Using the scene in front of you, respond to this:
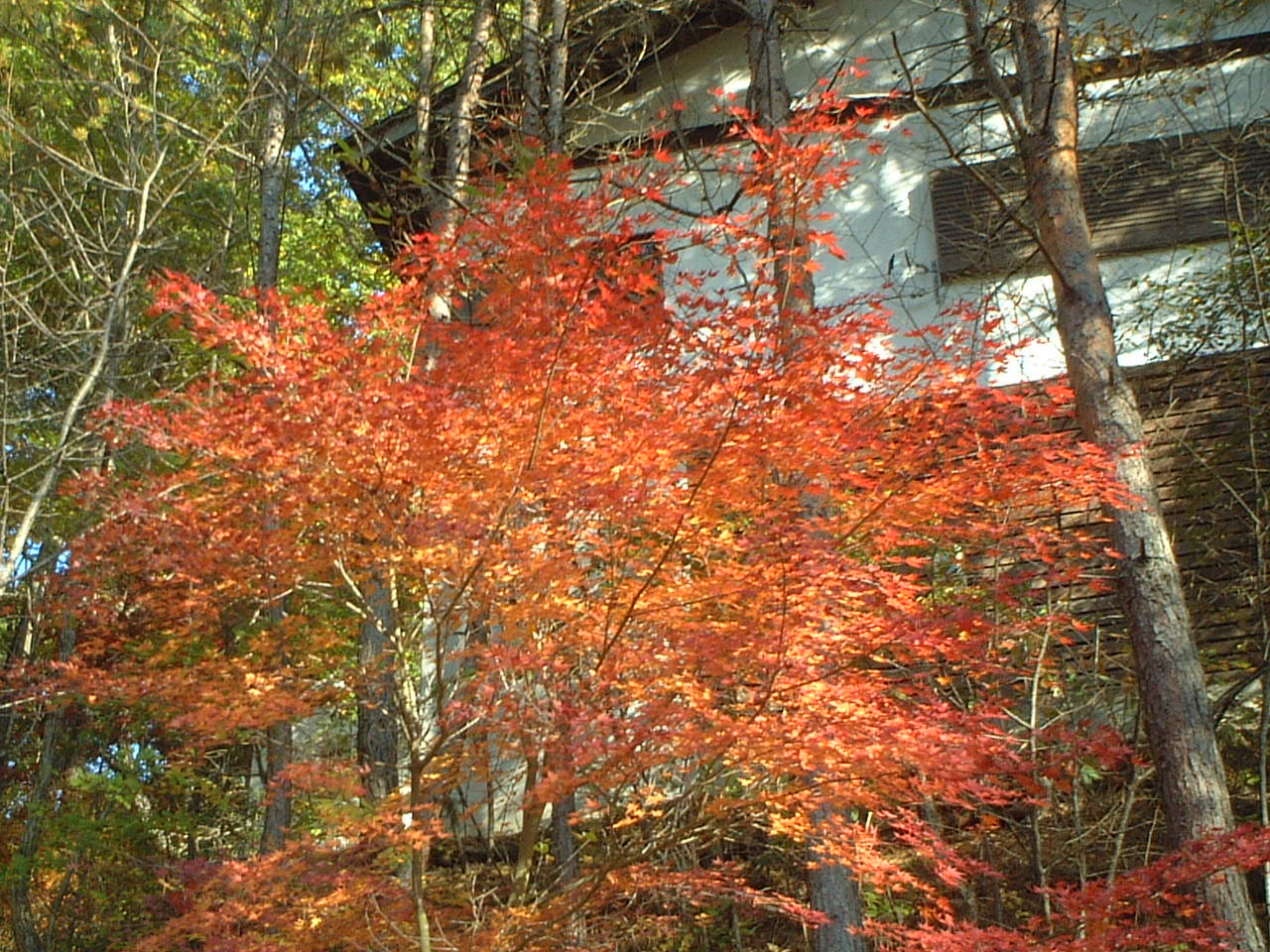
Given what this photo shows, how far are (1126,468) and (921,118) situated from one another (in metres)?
6.77

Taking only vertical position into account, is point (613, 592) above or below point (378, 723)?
above

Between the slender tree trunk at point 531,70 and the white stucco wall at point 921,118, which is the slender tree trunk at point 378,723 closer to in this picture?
the slender tree trunk at point 531,70

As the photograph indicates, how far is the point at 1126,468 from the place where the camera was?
6.87 meters

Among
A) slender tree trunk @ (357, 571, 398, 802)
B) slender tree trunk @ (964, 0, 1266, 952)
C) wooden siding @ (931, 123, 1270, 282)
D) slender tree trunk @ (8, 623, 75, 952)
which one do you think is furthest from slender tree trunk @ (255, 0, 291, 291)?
wooden siding @ (931, 123, 1270, 282)

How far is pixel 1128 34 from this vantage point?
11.3m

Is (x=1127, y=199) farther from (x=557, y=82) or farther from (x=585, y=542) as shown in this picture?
(x=585, y=542)

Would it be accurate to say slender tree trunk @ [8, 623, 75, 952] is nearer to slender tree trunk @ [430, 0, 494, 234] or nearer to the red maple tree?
the red maple tree

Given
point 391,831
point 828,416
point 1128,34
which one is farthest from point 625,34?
point 391,831

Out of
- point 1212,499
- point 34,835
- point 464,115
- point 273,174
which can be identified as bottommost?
point 34,835

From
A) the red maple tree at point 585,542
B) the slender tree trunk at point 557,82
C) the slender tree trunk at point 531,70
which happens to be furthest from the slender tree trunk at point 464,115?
the red maple tree at point 585,542

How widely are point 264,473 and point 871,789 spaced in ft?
12.8

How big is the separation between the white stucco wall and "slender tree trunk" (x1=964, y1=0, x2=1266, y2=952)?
3.36m

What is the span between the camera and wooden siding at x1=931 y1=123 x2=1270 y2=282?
37.9 feet

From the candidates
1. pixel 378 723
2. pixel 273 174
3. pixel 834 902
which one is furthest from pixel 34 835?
pixel 834 902
